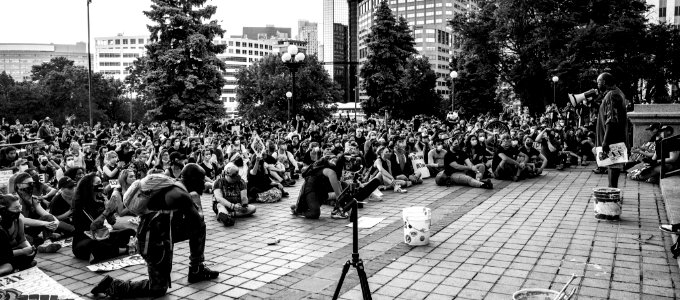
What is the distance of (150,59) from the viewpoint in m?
32.5

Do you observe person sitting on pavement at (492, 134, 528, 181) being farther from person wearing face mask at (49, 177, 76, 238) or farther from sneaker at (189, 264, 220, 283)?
person wearing face mask at (49, 177, 76, 238)

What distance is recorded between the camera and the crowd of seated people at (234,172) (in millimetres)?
7180

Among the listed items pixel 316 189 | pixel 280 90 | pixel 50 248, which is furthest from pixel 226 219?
pixel 280 90

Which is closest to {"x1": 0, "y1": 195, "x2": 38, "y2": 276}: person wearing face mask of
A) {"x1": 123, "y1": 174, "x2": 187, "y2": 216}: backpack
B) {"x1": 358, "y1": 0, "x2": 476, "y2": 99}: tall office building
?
{"x1": 123, "y1": 174, "x2": 187, "y2": 216}: backpack

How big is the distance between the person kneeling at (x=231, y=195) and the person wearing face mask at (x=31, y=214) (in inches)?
107

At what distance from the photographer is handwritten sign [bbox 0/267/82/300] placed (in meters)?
5.61

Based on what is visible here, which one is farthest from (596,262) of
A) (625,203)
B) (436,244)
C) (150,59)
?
(150,59)

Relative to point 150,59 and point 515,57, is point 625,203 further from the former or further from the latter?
point 515,57

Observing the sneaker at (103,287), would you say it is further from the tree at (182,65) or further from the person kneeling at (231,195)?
the tree at (182,65)

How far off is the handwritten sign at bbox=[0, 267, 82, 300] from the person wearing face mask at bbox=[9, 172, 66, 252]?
101 centimetres

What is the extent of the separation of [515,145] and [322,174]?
7.60m

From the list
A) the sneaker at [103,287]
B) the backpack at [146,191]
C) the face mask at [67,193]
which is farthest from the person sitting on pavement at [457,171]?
the sneaker at [103,287]

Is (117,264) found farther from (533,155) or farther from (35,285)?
(533,155)

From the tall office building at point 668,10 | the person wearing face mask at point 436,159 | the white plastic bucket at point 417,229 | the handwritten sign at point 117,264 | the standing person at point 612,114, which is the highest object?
the tall office building at point 668,10
